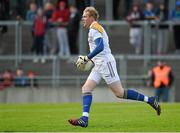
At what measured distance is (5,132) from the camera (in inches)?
568

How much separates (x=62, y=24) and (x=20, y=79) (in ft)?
7.99

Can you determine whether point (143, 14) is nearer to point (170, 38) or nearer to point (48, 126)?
point (170, 38)

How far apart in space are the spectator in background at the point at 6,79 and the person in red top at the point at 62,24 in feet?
6.28

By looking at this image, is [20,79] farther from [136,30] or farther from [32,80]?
[136,30]

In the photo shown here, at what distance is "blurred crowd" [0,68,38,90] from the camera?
97.6 ft

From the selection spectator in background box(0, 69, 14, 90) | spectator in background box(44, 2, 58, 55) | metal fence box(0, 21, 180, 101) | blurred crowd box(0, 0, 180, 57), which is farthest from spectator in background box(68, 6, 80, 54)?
spectator in background box(0, 69, 14, 90)

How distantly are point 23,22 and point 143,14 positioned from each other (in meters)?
4.28

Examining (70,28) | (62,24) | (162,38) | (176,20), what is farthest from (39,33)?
(176,20)

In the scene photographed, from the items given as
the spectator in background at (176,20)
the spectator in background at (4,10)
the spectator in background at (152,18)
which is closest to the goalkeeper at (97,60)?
the spectator in background at (152,18)

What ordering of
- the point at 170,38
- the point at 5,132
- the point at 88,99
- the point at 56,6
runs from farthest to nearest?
the point at 56,6, the point at 170,38, the point at 88,99, the point at 5,132

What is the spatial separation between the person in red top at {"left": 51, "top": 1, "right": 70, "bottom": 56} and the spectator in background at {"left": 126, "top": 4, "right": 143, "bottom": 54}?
2250 millimetres

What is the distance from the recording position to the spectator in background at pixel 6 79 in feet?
97.8

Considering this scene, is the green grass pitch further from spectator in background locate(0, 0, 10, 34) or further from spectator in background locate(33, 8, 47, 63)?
spectator in background locate(0, 0, 10, 34)

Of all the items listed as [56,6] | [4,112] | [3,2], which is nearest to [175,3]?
[56,6]
